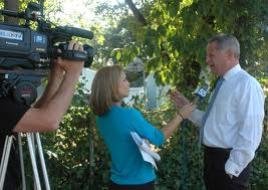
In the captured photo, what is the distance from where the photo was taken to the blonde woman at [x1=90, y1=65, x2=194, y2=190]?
3.32m

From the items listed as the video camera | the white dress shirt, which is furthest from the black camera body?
the white dress shirt

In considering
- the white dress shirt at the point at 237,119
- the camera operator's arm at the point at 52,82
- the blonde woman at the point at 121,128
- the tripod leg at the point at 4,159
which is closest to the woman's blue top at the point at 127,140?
the blonde woman at the point at 121,128

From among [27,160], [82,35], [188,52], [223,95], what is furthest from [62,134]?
[82,35]

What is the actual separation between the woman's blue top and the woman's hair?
0.19 feet

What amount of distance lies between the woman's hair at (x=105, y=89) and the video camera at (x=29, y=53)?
2.24 ft

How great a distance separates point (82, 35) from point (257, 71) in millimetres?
4037

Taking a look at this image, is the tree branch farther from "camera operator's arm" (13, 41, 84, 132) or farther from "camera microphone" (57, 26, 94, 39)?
"camera operator's arm" (13, 41, 84, 132)

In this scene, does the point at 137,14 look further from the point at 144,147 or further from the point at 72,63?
the point at 72,63

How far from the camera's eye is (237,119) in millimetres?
3699

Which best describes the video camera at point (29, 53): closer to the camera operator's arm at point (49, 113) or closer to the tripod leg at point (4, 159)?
the camera operator's arm at point (49, 113)

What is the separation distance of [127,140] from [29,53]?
3.75 feet

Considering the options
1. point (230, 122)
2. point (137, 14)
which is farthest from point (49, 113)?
point (137, 14)

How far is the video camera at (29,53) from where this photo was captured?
2.36 metres

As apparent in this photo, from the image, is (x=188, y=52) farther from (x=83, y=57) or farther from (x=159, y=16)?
(x=83, y=57)
